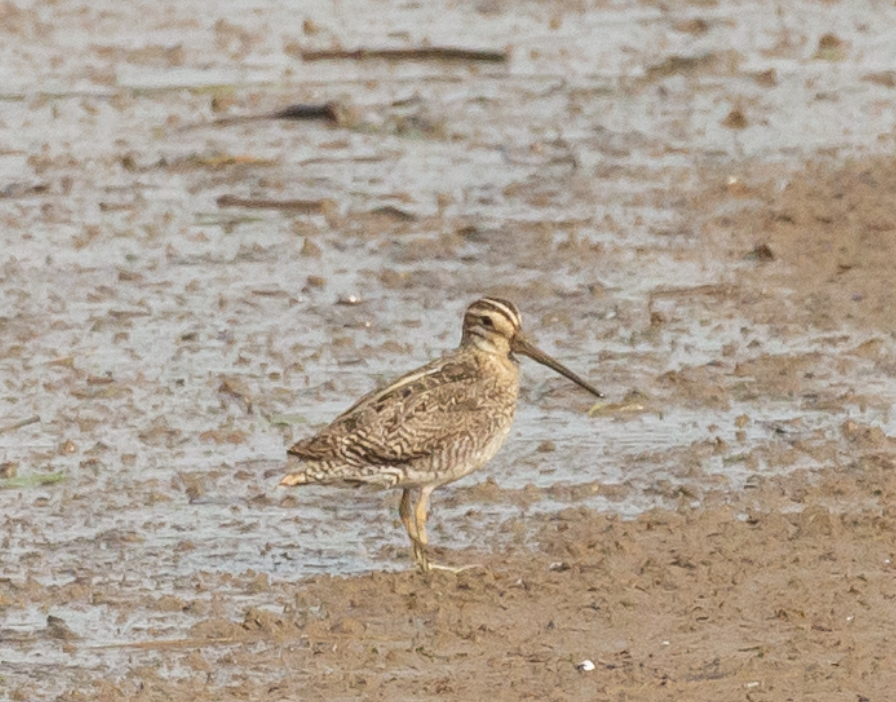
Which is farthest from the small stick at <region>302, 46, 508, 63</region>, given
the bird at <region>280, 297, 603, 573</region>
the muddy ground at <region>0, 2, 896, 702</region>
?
the bird at <region>280, 297, 603, 573</region>

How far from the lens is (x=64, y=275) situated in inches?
434

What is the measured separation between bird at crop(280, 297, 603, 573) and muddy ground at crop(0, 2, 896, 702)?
12.4 inches

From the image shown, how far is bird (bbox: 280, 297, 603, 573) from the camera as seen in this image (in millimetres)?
7406

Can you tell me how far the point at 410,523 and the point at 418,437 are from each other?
0.33 metres

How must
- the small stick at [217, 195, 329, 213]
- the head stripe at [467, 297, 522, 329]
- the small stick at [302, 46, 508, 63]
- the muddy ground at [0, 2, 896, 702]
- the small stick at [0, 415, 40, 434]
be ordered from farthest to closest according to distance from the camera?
the small stick at [302, 46, 508, 63], the small stick at [217, 195, 329, 213], the small stick at [0, 415, 40, 434], the head stripe at [467, 297, 522, 329], the muddy ground at [0, 2, 896, 702]

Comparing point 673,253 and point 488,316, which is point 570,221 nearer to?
point 673,253

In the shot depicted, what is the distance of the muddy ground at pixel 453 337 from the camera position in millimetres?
6867

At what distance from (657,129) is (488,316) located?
18.6 ft

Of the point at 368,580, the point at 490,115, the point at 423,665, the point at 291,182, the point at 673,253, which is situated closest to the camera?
the point at 423,665

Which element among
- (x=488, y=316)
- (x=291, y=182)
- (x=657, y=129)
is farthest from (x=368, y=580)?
(x=657, y=129)

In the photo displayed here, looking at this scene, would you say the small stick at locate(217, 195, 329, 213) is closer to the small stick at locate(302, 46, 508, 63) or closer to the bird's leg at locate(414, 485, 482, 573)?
the small stick at locate(302, 46, 508, 63)

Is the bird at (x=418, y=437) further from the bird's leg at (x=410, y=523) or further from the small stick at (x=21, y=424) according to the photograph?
the small stick at (x=21, y=424)

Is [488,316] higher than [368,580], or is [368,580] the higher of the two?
[488,316]

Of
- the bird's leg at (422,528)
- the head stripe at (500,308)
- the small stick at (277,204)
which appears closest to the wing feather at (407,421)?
the bird's leg at (422,528)
